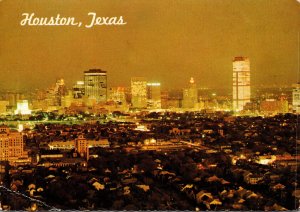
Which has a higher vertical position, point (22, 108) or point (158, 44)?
point (158, 44)

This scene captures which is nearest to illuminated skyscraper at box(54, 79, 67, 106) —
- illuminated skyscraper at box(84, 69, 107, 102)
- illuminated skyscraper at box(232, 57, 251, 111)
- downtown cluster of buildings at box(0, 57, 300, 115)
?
downtown cluster of buildings at box(0, 57, 300, 115)

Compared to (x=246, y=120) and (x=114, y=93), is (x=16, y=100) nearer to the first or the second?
(x=114, y=93)

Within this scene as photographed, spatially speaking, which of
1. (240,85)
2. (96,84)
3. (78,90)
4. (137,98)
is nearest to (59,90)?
(78,90)

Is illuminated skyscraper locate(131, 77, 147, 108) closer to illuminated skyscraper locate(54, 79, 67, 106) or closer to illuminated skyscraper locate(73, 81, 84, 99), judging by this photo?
illuminated skyscraper locate(73, 81, 84, 99)

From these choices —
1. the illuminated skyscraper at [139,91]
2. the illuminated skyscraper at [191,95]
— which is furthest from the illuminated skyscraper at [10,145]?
the illuminated skyscraper at [191,95]

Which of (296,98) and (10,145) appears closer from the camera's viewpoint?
(296,98)

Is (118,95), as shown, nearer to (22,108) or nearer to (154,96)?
(154,96)

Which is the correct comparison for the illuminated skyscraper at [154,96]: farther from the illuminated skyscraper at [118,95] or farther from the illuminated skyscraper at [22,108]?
the illuminated skyscraper at [22,108]

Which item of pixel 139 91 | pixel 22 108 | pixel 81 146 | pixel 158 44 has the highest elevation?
pixel 158 44
